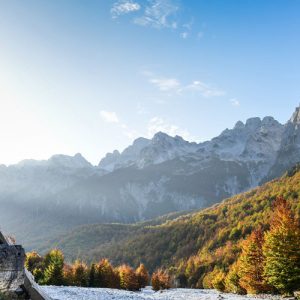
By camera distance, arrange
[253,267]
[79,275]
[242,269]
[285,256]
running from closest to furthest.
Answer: [285,256]
[253,267]
[242,269]
[79,275]

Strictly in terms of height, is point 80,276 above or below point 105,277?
above

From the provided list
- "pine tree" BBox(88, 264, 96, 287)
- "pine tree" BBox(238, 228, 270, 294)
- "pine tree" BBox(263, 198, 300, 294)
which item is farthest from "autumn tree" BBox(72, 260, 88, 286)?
"pine tree" BBox(263, 198, 300, 294)

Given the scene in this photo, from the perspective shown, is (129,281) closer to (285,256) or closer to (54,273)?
(54,273)

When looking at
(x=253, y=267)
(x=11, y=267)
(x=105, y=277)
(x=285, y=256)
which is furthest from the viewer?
(x=105, y=277)

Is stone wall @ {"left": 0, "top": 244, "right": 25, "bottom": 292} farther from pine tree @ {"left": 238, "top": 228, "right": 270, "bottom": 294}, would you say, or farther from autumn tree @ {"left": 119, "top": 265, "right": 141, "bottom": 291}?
autumn tree @ {"left": 119, "top": 265, "right": 141, "bottom": 291}

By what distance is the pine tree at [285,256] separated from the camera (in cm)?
4884

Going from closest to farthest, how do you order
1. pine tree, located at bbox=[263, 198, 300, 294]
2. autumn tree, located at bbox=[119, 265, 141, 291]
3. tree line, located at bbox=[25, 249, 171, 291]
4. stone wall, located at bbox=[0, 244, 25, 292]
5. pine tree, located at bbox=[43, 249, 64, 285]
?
stone wall, located at bbox=[0, 244, 25, 292] < pine tree, located at bbox=[263, 198, 300, 294] < pine tree, located at bbox=[43, 249, 64, 285] < tree line, located at bbox=[25, 249, 171, 291] < autumn tree, located at bbox=[119, 265, 141, 291]

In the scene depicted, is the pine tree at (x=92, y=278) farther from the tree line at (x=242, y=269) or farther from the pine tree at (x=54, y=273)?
the pine tree at (x=54, y=273)

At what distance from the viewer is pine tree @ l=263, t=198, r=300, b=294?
48844 millimetres

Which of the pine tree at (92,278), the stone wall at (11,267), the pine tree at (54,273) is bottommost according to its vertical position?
the pine tree at (92,278)

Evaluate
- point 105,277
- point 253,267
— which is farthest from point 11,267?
point 105,277

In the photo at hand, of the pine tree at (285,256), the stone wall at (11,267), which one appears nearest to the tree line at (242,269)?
the pine tree at (285,256)

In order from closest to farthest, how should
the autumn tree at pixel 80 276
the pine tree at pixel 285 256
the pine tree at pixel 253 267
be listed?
the pine tree at pixel 285 256, the pine tree at pixel 253 267, the autumn tree at pixel 80 276

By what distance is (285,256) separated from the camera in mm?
49875
